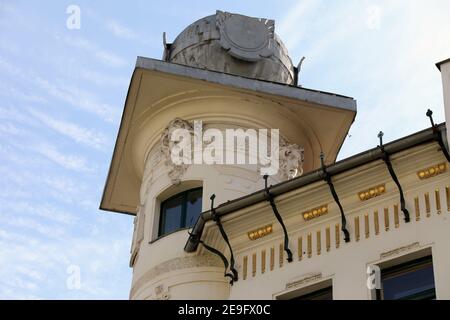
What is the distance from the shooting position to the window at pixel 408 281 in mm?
20600

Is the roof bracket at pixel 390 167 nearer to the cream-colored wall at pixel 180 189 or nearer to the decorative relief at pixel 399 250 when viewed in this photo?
the decorative relief at pixel 399 250

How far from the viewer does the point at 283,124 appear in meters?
28.0

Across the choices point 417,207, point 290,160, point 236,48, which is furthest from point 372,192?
point 236,48

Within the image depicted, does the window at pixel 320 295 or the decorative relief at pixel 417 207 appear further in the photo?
the window at pixel 320 295

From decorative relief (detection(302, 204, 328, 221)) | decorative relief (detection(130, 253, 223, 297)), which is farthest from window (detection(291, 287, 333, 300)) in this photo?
decorative relief (detection(130, 253, 223, 297))

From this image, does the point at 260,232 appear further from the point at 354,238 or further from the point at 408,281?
the point at 408,281

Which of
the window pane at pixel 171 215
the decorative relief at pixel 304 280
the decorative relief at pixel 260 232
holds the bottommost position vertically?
the decorative relief at pixel 304 280

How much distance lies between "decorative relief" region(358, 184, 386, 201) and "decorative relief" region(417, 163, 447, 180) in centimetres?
79

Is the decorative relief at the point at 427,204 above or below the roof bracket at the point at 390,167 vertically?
below

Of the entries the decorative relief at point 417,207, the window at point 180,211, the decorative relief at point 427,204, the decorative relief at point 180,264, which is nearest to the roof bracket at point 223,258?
the decorative relief at point 180,264

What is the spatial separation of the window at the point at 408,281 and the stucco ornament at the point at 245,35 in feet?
31.4
